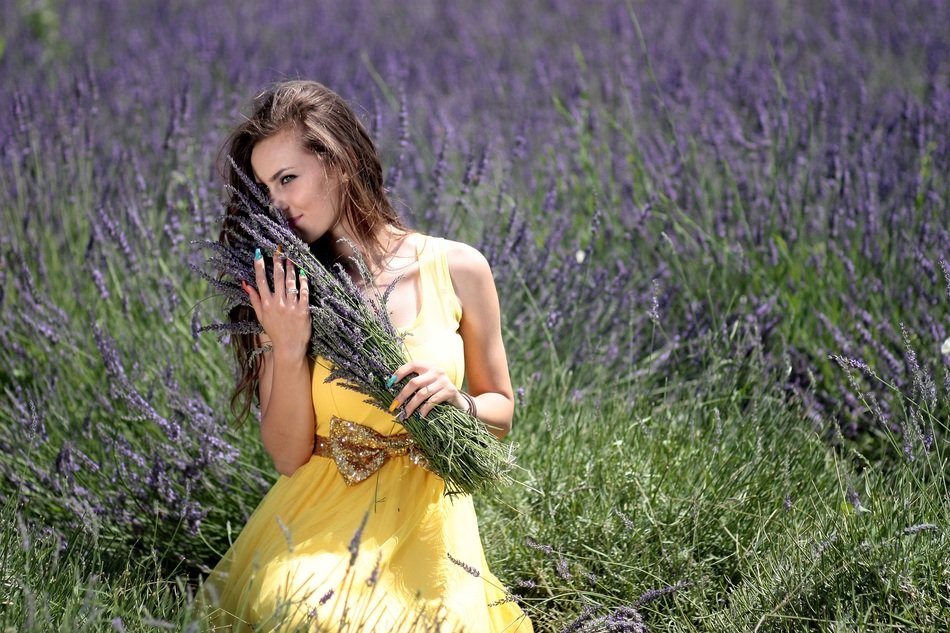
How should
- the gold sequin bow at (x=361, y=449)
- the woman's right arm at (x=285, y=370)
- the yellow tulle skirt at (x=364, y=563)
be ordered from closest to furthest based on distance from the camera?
the yellow tulle skirt at (x=364, y=563) → the woman's right arm at (x=285, y=370) → the gold sequin bow at (x=361, y=449)

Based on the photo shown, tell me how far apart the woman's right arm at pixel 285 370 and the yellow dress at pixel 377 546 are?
39mm

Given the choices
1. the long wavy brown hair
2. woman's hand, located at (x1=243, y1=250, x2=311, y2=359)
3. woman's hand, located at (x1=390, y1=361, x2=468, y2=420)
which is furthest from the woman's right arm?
Answer: woman's hand, located at (x1=390, y1=361, x2=468, y2=420)

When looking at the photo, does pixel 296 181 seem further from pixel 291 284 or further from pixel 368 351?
pixel 368 351

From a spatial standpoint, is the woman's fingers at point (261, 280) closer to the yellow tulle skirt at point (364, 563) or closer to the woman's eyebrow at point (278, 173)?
the woman's eyebrow at point (278, 173)

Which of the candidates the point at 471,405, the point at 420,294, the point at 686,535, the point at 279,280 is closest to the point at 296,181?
the point at 279,280

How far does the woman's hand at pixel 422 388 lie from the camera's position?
5.99ft

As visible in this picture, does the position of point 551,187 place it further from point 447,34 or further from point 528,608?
point 447,34

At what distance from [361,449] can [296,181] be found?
51cm

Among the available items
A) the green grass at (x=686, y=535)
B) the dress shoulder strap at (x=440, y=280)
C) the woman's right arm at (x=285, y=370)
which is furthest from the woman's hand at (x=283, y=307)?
the green grass at (x=686, y=535)

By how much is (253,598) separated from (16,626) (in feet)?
1.24

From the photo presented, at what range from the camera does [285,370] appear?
1973 mm

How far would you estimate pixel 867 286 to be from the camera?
291 centimetres

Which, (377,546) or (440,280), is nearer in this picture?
(377,546)

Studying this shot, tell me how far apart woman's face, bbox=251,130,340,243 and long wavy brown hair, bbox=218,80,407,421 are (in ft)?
0.06
